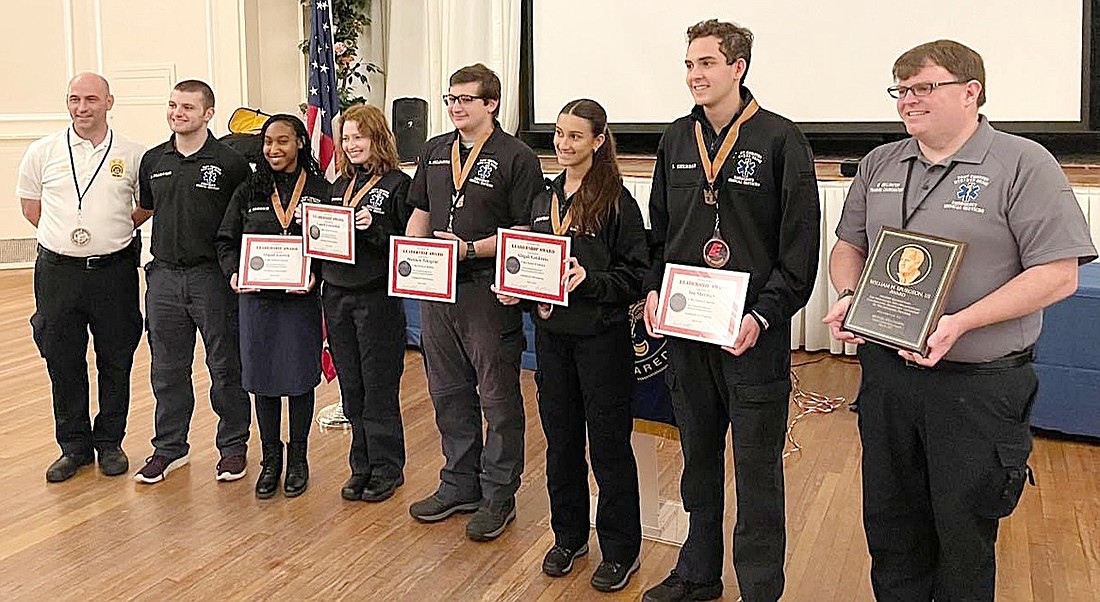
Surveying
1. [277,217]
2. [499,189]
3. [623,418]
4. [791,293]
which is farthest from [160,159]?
[791,293]

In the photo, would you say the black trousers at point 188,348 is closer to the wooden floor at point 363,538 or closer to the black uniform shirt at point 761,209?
the wooden floor at point 363,538

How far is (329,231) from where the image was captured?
12.4 ft

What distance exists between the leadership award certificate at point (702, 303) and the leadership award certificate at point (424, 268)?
882 mm

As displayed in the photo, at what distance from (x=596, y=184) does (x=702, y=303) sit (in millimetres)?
560

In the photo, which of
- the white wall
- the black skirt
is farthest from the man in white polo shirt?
the white wall

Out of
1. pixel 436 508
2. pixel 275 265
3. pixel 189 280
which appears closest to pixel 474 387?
pixel 436 508

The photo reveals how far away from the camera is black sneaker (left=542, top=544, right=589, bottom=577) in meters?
3.36

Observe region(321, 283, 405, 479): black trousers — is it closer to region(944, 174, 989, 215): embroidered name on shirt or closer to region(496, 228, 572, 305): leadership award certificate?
region(496, 228, 572, 305): leadership award certificate

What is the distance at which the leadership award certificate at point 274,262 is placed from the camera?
3889 millimetres

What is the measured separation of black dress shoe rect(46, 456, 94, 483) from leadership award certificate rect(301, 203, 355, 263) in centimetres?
144

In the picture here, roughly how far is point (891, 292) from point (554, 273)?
103 centimetres

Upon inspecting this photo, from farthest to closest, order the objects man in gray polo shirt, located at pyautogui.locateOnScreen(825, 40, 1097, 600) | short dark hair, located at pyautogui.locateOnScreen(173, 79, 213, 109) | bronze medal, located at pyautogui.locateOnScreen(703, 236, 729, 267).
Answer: short dark hair, located at pyautogui.locateOnScreen(173, 79, 213, 109) < bronze medal, located at pyautogui.locateOnScreen(703, 236, 729, 267) < man in gray polo shirt, located at pyautogui.locateOnScreen(825, 40, 1097, 600)

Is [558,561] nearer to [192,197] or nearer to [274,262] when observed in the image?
[274,262]

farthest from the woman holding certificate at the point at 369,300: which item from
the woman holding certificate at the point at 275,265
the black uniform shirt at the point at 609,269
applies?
the black uniform shirt at the point at 609,269
